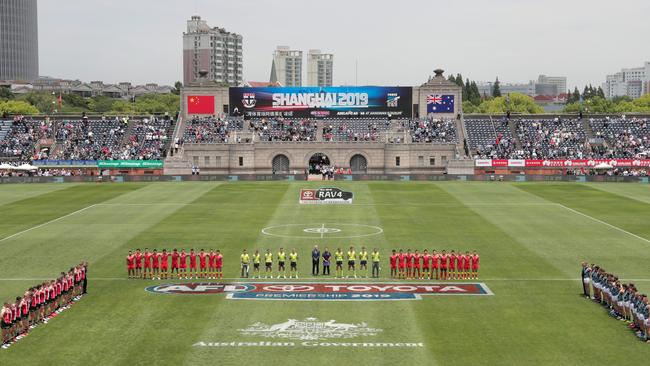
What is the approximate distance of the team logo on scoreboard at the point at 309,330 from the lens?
29.3 m

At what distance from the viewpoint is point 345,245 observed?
49.7 metres

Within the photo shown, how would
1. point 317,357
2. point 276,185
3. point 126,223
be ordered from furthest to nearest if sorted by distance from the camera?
point 276,185 < point 126,223 < point 317,357

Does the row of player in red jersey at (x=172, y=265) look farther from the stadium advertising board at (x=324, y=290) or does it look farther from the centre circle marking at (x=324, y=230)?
the centre circle marking at (x=324, y=230)

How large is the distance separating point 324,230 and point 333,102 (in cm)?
6292

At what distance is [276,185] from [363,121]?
29507 millimetres

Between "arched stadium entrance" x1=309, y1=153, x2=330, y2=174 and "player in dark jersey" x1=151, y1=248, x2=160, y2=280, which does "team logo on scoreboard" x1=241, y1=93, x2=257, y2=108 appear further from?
"player in dark jersey" x1=151, y1=248, x2=160, y2=280

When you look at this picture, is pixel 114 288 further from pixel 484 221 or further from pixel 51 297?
pixel 484 221

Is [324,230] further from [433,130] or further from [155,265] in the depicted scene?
[433,130]

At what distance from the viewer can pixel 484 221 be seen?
60812mm

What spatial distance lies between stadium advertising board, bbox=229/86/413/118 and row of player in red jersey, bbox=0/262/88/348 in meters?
82.2

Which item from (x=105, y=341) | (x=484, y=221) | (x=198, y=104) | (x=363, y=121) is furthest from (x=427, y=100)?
(x=105, y=341)

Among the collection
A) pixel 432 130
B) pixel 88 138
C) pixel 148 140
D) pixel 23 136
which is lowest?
pixel 148 140

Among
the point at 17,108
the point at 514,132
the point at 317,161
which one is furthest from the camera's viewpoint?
the point at 17,108

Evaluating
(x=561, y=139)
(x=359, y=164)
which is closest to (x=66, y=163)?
(x=359, y=164)
